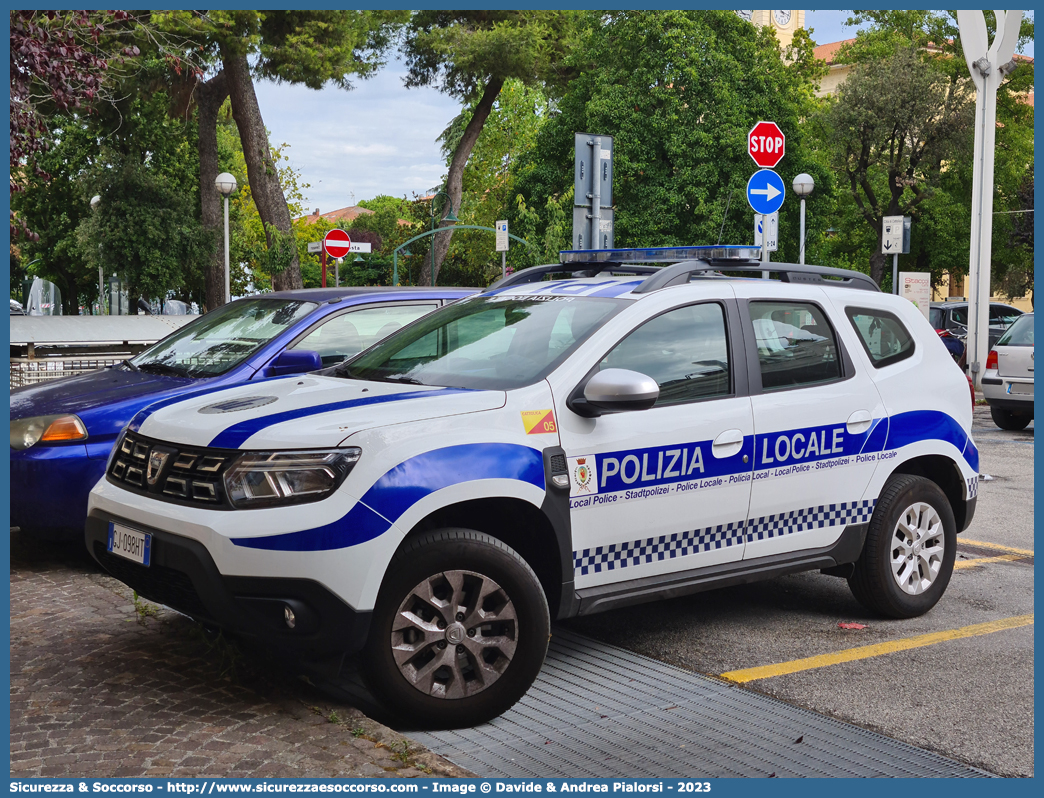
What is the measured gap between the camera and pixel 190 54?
2439 centimetres

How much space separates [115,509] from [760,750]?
268 cm

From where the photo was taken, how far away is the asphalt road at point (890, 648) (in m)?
4.43

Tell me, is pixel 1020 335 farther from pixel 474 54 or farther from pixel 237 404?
pixel 474 54

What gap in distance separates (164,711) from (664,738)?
1860 millimetres

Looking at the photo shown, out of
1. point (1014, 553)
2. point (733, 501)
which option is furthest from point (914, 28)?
point (733, 501)

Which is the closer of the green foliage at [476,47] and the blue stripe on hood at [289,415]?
the blue stripe on hood at [289,415]

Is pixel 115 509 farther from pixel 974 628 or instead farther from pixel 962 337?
pixel 962 337

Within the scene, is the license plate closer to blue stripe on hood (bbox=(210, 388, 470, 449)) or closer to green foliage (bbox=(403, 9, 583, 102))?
blue stripe on hood (bbox=(210, 388, 470, 449))

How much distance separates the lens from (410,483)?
4.15 meters

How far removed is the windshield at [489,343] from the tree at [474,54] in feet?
94.2

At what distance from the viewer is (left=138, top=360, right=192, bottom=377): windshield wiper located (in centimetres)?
733

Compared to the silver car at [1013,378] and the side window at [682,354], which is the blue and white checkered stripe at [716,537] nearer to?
the side window at [682,354]

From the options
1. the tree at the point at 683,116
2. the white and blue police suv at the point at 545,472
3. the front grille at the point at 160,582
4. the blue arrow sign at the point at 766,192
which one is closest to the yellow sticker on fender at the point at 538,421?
the white and blue police suv at the point at 545,472

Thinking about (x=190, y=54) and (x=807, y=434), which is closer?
(x=807, y=434)
